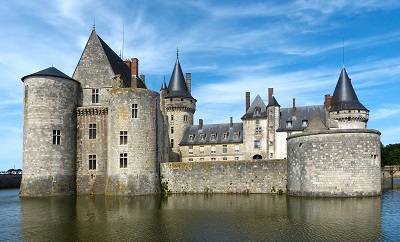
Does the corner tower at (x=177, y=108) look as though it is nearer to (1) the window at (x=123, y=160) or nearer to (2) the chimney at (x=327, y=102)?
(2) the chimney at (x=327, y=102)

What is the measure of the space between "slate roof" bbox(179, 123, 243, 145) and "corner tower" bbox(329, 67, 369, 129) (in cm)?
1111

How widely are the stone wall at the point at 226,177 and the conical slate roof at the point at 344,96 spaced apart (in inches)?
713

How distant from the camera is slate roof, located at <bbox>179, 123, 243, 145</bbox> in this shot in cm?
4619

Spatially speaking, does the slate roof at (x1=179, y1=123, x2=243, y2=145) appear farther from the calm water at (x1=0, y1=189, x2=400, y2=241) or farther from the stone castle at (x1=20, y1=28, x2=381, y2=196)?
the calm water at (x1=0, y1=189, x2=400, y2=241)

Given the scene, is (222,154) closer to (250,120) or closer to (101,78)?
(250,120)

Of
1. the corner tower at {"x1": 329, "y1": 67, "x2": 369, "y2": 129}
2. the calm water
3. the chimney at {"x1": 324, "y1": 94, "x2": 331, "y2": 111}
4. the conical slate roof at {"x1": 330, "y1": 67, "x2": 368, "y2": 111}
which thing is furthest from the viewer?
the chimney at {"x1": 324, "y1": 94, "x2": 331, "y2": 111}

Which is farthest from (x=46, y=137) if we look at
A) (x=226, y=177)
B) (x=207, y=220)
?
(x=207, y=220)

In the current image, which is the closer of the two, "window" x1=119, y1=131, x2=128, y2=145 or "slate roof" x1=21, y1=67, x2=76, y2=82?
"window" x1=119, y1=131, x2=128, y2=145

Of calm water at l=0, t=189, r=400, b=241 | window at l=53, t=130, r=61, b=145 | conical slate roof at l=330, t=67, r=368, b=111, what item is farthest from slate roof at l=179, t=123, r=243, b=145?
calm water at l=0, t=189, r=400, b=241

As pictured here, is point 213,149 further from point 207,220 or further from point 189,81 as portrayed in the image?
point 207,220

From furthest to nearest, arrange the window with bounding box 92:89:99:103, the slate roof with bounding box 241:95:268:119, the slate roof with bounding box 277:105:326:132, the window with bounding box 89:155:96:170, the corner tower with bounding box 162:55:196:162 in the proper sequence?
1. the corner tower with bounding box 162:55:196:162
2. the slate roof with bounding box 241:95:268:119
3. the slate roof with bounding box 277:105:326:132
4. the window with bounding box 92:89:99:103
5. the window with bounding box 89:155:96:170

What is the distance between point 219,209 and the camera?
66.6ft

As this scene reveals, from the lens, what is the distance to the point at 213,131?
4772cm

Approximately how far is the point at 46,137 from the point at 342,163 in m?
21.1
